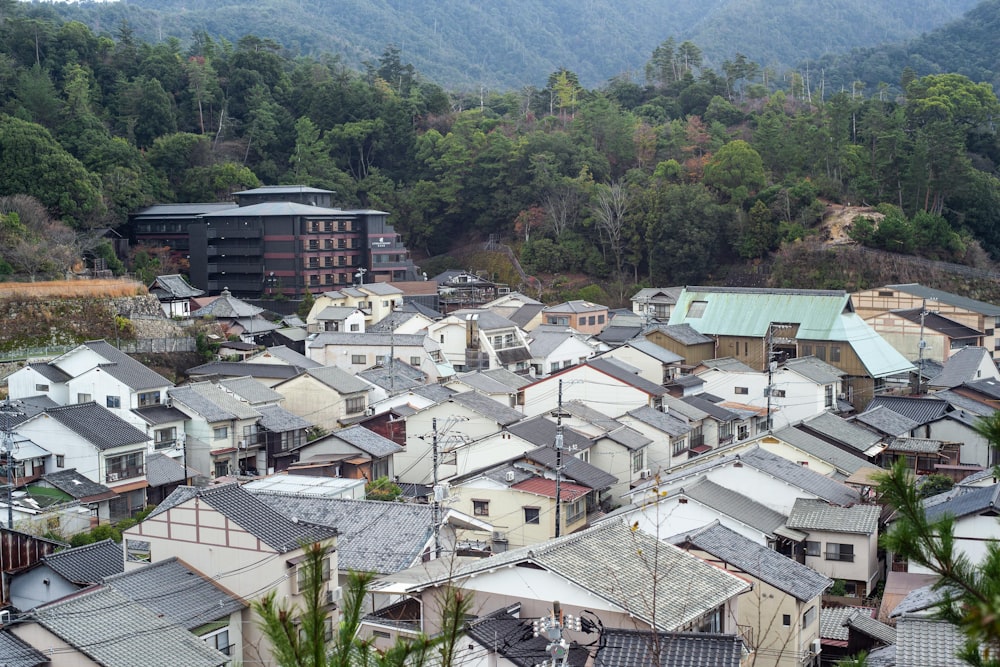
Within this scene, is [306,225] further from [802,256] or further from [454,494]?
[454,494]

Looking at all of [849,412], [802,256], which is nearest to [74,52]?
[802,256]

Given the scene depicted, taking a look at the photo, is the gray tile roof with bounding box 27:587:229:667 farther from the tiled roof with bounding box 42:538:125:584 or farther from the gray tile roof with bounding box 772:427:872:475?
the gray tile roof with bounding box 772:427:872:475

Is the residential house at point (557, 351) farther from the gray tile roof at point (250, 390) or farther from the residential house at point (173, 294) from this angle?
the residential house at point (173, 294)

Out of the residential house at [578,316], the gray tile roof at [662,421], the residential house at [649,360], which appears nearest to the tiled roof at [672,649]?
the gray tile roof at [662,421]

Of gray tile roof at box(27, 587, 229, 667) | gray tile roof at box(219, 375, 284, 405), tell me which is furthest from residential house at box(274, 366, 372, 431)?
gray tile roof at box(27, 587, 229, 667)

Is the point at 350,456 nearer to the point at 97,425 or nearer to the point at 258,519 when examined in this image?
the point at 97,425

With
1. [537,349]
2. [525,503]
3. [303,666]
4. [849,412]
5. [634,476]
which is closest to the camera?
[303,666]

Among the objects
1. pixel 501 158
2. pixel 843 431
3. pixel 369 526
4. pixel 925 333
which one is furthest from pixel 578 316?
pixel 369 526
